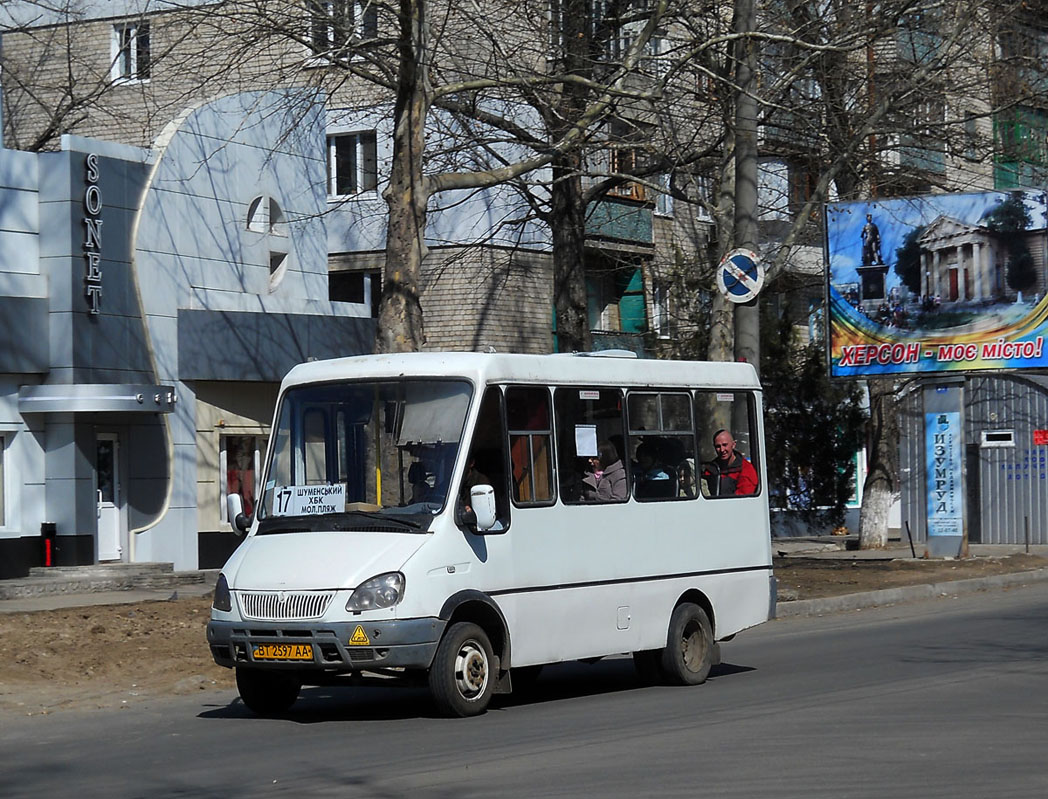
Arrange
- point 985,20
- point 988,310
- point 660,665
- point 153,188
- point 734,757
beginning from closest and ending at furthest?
1. point 734,757
2. point 660,665
3. point 985,20
4. point 153,188
5. point 988,310

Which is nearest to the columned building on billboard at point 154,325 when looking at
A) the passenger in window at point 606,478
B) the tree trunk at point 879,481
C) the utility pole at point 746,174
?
the utility pole at point 746,174

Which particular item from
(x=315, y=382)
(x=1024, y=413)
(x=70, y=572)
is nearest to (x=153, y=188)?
(x=70, y=572)

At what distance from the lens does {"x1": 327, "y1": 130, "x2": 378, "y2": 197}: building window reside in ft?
124

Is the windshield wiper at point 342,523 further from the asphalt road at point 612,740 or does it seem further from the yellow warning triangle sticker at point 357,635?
the asphalt road at point 612,740

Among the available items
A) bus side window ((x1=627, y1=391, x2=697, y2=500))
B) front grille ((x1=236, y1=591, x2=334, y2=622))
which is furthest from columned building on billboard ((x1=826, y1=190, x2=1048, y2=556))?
front grille ((x1=236, y1=591, x2=334, y2=622))

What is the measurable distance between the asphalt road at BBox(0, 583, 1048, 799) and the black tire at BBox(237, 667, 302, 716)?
0.57ft

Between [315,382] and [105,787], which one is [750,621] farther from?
[105,787]

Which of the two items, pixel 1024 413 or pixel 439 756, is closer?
pixel 439 756

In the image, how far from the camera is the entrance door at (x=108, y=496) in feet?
89.6

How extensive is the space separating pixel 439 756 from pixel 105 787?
1.82m

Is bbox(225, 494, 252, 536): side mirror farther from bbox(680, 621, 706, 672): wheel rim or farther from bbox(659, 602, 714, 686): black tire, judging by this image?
bbox(680, 621, 706, 672): wheel rim

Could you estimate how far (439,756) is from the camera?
9594 mm

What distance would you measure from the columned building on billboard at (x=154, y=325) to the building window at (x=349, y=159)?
5.18m

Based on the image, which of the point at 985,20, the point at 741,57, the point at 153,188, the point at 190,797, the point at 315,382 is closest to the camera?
the point at 190,797
